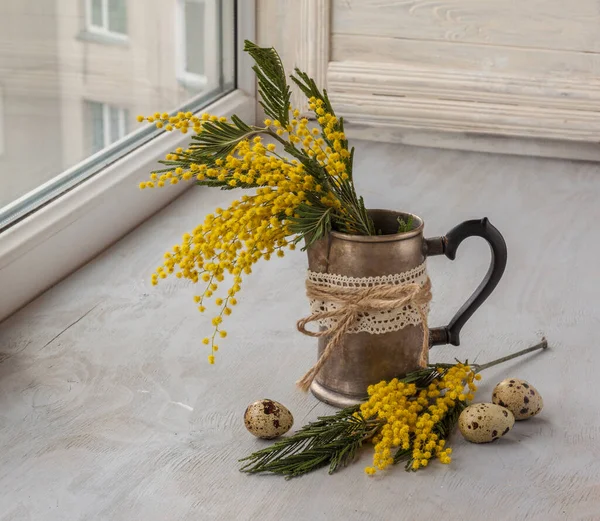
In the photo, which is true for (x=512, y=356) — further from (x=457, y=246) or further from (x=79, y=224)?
(x=79, y=224)

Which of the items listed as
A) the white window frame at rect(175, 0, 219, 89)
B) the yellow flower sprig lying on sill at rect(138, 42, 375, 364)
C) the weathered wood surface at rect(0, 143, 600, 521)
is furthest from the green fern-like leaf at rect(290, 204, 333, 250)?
the white window frame at rect(175, 0, 219, 89)

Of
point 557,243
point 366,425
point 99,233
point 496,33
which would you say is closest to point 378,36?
point 496,33

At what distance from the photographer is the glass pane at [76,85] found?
1294mm

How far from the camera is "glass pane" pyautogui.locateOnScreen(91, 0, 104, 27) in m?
1.45

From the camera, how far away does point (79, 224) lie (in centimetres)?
143

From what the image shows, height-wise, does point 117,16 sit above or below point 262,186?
above

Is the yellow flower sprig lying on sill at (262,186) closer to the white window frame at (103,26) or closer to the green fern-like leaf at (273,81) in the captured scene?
the green fern-like leaf at (273,81)

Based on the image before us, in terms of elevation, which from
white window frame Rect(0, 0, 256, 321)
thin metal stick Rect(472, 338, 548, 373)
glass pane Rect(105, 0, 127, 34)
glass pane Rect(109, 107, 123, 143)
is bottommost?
thin metal stick Rect(472, 338, 548, 373)

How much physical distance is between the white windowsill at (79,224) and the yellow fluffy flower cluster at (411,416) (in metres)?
0.57

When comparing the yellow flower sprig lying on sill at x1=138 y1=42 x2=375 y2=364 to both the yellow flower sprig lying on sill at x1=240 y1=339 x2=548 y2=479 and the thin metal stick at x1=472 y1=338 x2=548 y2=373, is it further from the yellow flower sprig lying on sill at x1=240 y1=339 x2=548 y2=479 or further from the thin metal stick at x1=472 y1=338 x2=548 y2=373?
the thin metal stick at x1=472 y1=338 x2=548 y2=373

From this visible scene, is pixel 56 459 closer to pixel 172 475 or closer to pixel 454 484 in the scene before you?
pixel 172 475

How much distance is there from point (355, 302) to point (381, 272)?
4cm

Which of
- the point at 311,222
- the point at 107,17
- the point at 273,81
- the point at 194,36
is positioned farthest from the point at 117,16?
the point at 311,222

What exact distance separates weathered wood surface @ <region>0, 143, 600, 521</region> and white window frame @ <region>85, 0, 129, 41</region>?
0.31 meters
